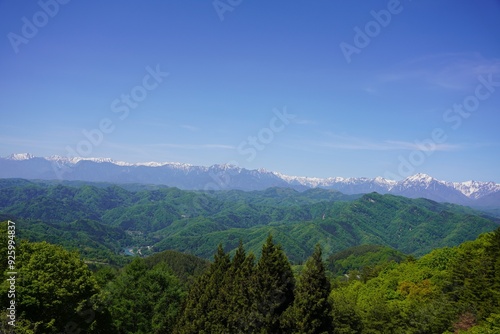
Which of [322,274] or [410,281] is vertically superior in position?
[322,274]

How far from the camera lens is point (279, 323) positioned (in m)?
24.6

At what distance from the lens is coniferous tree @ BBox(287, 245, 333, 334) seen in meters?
22.3

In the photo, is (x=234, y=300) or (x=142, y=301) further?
(x=142, y=301)

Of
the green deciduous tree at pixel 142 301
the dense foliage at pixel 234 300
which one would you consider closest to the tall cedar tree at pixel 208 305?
the dense foliage at pixel 234 300

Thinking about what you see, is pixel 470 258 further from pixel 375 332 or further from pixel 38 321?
pixel 38 321

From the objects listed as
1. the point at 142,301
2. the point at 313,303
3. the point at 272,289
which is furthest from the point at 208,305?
the point at 313,303

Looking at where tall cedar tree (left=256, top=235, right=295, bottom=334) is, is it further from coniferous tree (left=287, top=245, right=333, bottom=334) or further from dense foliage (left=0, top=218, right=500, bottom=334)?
coniferous tree (left=287, top=245, right=333, bottom=334)

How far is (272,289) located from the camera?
25422 millimetres

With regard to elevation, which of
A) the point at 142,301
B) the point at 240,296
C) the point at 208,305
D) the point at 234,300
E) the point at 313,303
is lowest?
the point at 142,301

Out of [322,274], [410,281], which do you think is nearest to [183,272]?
[410,281]

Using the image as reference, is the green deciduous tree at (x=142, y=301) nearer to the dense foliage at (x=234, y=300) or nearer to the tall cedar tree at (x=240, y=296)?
the dense foliage at (x=234, y=300)

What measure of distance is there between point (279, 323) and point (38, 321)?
18.5 meters

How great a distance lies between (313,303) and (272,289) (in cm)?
389

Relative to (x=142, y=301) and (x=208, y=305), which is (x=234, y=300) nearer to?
(x=208, y=305)
